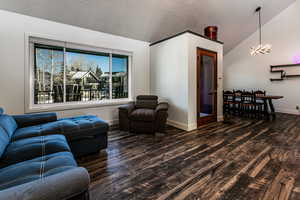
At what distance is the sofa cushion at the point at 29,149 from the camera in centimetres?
135

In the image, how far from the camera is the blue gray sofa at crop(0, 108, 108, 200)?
0.76m

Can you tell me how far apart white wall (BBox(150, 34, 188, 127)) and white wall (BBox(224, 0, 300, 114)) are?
14.2 feet

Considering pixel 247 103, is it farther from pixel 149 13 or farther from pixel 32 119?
pixel 32 119

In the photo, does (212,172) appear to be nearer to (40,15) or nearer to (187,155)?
(187,155)

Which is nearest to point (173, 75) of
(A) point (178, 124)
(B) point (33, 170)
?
(A) point (178, 124)

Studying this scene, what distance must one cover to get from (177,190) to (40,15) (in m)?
3.91

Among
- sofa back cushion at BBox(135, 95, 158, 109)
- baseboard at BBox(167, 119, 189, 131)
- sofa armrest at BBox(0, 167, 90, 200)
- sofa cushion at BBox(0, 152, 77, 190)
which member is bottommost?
baseboard at BBox(167, 119, 189, 131)

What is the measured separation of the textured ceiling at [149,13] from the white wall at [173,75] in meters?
0.64

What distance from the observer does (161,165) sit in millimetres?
2010

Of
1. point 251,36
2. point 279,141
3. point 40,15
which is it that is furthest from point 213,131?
point 251,36

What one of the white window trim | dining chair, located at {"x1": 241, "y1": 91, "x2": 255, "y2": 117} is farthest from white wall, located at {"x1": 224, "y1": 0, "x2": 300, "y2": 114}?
the white window trim

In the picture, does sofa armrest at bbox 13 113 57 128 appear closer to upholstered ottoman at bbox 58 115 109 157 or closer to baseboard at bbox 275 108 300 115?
upholstered ottoman at bbox 58 115 109 157

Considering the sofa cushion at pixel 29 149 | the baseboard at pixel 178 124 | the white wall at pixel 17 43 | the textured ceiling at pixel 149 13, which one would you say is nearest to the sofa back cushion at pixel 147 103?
the baseboard at pixel 178 124

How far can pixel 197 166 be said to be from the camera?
198 centimetres
